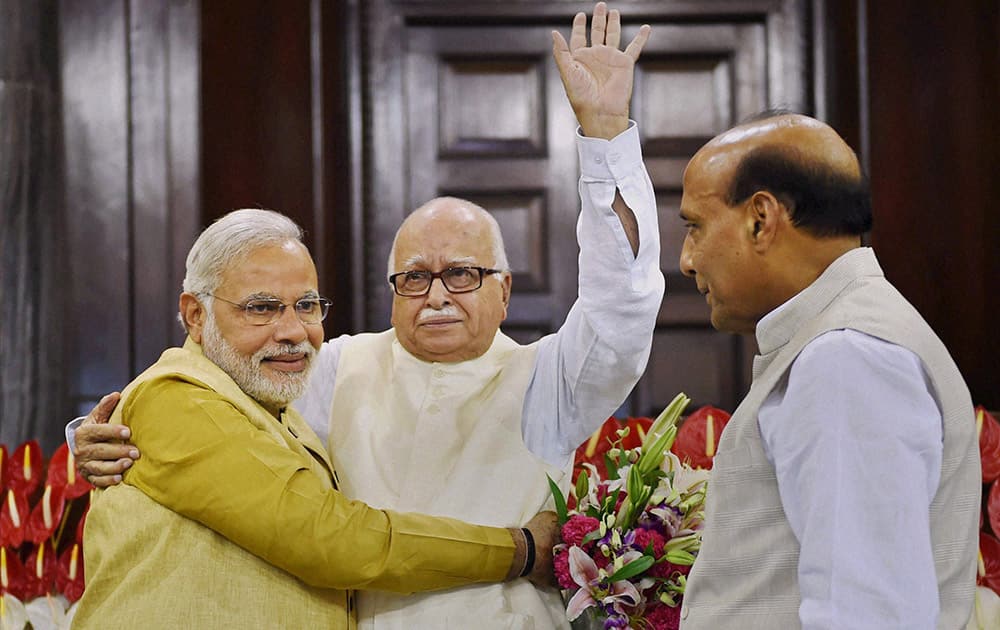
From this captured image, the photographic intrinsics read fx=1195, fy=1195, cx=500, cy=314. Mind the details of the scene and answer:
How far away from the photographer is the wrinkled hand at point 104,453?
7.26ft

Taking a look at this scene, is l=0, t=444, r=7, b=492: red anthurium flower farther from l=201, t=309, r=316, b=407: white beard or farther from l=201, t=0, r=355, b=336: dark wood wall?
l=201, t=0, r=355, b=336: dark wood wall

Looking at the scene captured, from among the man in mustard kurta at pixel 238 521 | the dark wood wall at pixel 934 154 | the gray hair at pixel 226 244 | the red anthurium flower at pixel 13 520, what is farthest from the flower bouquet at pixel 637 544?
the dark wood wall at pixel 934 154

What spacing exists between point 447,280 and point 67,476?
1.12 metres

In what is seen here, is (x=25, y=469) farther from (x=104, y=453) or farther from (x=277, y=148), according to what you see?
(x=277, y=148)

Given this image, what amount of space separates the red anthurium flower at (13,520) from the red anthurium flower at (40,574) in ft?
0.19

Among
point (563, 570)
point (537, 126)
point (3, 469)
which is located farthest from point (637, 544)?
point (537, 126)

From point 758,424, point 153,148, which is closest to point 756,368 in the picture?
point 758,424

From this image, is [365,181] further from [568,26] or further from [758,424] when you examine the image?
[758,424]

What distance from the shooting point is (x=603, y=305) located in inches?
95.9

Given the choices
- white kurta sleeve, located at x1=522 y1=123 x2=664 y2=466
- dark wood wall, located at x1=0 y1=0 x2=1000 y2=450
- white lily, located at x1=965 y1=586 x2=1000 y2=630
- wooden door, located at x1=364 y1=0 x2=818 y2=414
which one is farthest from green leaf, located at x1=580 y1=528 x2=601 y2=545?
wooden door, located at x1=364 y1=0 x2=818 y2=414

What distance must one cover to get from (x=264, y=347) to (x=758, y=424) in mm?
1140

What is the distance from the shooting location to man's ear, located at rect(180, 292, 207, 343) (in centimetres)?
242

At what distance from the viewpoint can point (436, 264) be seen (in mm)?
2633

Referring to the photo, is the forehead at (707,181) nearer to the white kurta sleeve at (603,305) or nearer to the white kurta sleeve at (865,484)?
the white kurta sleeve at (865,484)
